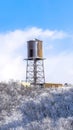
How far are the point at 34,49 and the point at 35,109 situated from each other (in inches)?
1072

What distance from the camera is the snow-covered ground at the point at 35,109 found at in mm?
35938

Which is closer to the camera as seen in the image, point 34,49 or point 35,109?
point 35,109

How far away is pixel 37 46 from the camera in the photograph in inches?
2653

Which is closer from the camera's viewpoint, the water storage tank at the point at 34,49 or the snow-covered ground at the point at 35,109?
the snow-covered ground at the point at 35,109

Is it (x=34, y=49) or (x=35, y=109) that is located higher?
(x=34, y=49)

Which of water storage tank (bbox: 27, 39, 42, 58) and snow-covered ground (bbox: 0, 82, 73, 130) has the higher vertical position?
water storage tank (bbox: 27, 39, 42, 58)

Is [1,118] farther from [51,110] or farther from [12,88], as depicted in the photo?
[12,88]

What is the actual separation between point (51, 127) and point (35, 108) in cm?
613

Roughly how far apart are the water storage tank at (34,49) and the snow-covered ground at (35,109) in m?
17.6

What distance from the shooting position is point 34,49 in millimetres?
67000

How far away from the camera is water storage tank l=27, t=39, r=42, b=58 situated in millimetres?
66500

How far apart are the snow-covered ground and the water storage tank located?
57.9 feet

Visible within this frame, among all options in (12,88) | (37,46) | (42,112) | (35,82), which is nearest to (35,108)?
(42,112)

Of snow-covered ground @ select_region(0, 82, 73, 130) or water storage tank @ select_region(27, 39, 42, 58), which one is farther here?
water storage tank @ select_region(27, 39, 42, 58)
